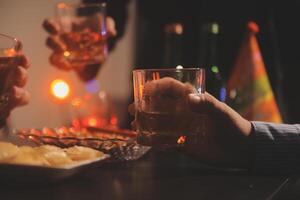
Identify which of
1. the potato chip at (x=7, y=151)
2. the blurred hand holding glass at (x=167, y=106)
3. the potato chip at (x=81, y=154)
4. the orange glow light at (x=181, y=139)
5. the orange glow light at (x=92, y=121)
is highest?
the blurred hand holding glass at (x=167, y=106)

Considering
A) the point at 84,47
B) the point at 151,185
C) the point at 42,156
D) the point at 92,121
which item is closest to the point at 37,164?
the point at 42,156

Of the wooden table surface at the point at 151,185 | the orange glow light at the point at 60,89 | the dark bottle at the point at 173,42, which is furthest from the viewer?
the orange glow light at the point at 60,89

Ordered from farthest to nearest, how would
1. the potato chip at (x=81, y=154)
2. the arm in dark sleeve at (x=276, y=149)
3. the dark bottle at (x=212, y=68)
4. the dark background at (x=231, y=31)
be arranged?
the dark background at (x=231, y=31) → the dark bottle at (x=212, y=68) → the arm in dark sleeve at (x=276, y=149) → the potato chip at (x=81, y=154)

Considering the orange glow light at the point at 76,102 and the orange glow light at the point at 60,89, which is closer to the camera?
the orange glow light at the point at 60,89

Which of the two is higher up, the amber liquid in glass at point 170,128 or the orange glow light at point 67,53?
the orange glow light at point 67,53

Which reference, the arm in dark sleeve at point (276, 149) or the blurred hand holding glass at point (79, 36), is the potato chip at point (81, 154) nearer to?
the arm in dark sleeve at point (276, 149)

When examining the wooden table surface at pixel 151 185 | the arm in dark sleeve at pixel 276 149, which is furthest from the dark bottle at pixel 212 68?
the wooden table surface at pixel 151 185

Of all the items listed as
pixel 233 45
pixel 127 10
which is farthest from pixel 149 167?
pixel 127 10
